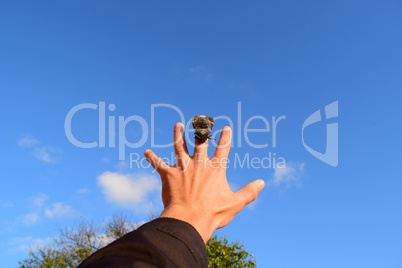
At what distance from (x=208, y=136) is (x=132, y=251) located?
41.8 inches

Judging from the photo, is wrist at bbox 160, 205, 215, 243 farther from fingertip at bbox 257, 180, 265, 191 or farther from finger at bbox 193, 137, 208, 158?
fingertip at bbox 257, 180, 265, 191

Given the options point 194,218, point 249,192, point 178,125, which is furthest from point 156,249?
point 178,125

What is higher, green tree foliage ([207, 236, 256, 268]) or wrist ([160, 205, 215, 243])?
green tree foliage ([207, 236, 256, 268])

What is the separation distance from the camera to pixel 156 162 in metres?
2.20

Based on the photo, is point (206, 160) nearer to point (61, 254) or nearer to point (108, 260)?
point (108, 260)

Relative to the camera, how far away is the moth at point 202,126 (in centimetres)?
222

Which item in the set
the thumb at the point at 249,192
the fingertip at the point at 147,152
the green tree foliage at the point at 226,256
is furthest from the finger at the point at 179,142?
the green tree foliage at the point at 226,256

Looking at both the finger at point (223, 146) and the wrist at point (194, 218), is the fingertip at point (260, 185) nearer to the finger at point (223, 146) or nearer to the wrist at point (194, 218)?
the finger at point (223, 146)

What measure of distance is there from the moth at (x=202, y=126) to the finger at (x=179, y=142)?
0.33 ft

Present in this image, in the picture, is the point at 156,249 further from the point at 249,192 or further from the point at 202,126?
the point at 202,126

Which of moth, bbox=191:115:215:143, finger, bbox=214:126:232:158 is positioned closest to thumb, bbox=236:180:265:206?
finger, bbox=214:126:232:158

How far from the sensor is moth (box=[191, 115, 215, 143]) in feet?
7.28

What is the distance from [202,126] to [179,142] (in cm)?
17

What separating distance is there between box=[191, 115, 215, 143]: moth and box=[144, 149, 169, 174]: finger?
0.27m
